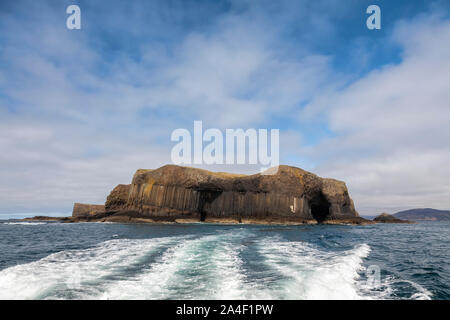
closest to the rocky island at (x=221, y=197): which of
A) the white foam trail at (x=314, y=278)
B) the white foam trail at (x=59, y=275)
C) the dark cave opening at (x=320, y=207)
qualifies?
the dark cave opening at (x=320, y=207)

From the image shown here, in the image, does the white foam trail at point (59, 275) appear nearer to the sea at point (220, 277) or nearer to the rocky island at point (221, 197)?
the sea at point (220, 277)

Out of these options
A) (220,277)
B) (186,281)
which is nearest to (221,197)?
(220,277)

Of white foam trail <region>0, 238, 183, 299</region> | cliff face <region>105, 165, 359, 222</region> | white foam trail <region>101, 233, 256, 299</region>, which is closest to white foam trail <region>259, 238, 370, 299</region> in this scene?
white foam trail <region>101, 233, 256, 299</region>

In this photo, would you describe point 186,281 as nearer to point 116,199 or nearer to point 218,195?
point 218,195

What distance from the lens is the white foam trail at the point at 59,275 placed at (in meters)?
6.97

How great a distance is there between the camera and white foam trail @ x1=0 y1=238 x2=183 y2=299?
6.97 m

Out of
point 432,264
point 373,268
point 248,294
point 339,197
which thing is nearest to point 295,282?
point 248,294

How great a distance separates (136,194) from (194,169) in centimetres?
1522

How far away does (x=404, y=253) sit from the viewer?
1518 centimetres

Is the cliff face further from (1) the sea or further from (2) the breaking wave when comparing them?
(2) the breaking wave

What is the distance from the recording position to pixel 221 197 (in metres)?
61.3

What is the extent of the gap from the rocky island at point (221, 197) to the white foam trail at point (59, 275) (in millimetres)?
45363

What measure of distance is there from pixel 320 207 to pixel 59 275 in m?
67.4
